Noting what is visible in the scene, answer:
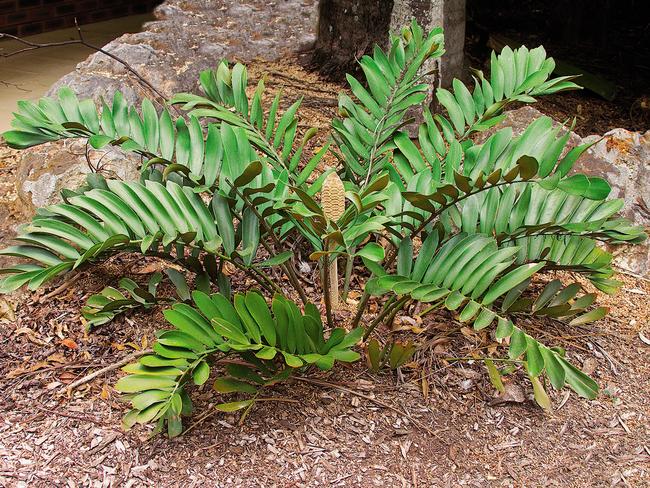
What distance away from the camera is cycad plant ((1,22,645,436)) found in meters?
2.09

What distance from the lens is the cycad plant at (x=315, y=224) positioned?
209 cm

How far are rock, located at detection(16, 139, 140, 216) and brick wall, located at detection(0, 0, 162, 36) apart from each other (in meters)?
3.30

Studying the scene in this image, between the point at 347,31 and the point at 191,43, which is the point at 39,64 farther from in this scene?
the point at 347,31

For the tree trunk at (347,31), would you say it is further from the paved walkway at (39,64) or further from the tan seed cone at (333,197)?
the tan seed cone at (333,197)

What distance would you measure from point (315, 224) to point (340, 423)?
0.67 m

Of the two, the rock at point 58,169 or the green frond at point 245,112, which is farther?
the rock at point 58,169

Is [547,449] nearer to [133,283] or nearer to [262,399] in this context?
[262,399]

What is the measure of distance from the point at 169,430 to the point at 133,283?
603 mm

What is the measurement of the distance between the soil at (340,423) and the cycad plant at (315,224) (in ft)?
0.36

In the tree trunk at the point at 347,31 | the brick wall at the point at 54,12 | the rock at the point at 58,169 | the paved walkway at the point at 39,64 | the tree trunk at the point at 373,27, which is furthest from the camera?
the brick wall at the point at 54,12

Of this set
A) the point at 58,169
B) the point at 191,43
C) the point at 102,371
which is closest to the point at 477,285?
the point at 102,371

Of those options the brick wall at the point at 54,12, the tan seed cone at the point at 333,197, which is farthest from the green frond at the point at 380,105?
the brick wall at the point at 54,12

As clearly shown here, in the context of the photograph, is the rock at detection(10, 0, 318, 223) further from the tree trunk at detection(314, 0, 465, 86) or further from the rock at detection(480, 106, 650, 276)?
the rock at detection(480, 106, 650, 276)

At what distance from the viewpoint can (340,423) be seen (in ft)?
7.75
